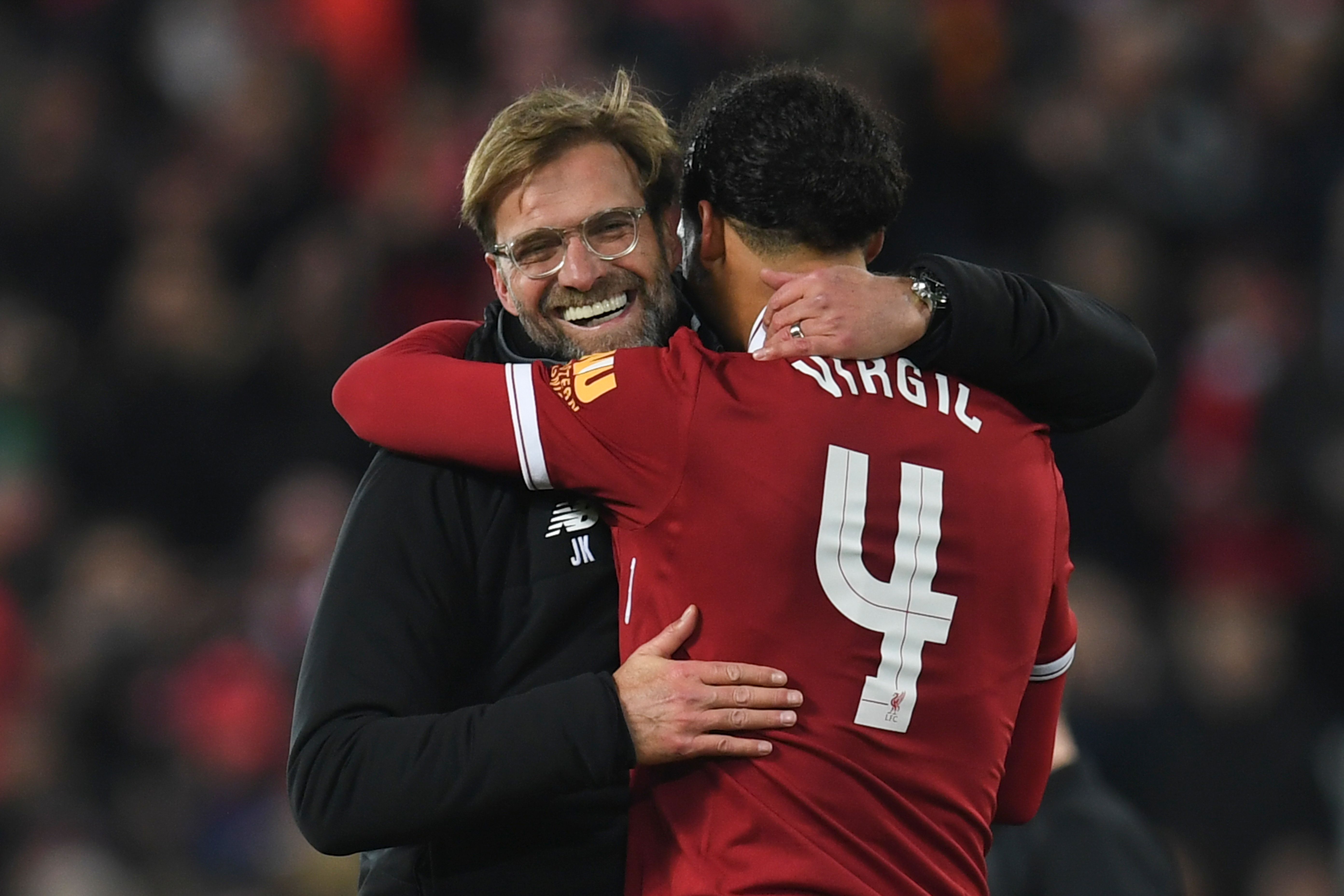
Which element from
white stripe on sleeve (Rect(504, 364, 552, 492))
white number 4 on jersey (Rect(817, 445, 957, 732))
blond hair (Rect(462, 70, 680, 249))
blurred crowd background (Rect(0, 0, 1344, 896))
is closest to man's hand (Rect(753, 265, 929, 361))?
white number 4 on jersey (Rect(817, 445, 957, 732))

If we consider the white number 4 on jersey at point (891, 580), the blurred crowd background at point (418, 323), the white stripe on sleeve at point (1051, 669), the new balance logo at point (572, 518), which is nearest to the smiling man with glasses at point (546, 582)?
the new balance logo at point (572, 518)

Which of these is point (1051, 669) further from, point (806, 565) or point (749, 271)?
point (749, 271)

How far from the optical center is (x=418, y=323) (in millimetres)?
Result: 5805

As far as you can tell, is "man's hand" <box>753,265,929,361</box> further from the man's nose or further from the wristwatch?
the man's nose

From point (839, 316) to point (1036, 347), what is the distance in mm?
304

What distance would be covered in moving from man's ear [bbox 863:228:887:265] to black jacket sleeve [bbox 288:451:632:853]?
1.94ft

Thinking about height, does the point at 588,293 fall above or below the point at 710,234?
below

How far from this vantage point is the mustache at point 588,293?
7.65 ft

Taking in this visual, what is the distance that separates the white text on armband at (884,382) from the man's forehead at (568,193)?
0.47 meters

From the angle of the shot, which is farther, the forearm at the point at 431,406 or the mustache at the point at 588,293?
the mustache at the point at 588,293

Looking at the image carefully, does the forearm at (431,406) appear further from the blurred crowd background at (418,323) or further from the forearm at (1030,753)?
the blurred crowd background at (418,323)

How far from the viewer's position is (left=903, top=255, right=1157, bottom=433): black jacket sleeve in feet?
6.87

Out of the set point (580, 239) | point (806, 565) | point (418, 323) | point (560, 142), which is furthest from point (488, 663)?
point (418, 323)

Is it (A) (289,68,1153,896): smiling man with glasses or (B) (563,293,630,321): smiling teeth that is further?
(B) (563,293,630,321): smiling teeth
